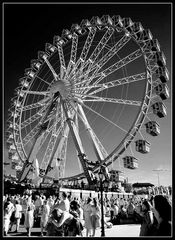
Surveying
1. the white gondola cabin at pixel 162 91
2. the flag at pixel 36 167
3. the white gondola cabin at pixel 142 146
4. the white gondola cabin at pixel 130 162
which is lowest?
the flag at pixel 36 167

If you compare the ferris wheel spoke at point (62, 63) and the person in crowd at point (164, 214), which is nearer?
the person in crowd at point (164, 214)

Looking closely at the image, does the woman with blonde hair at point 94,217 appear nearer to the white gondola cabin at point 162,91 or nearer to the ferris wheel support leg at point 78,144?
the ferris wheel support leg at point 78,144

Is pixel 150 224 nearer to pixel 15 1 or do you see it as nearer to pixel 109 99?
pixel 15 1

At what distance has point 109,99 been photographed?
21453 millimetres

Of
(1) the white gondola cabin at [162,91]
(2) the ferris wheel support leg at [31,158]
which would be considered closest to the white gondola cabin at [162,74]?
(1) the white gondola cabin at [162,91]

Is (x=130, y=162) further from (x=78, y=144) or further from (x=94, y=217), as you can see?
(x=94, y=217)

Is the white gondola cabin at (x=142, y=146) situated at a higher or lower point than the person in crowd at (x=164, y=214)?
higher

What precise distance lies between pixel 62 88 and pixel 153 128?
9455mm

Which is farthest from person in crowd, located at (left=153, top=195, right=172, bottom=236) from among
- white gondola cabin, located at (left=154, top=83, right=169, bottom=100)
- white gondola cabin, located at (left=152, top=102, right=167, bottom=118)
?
white gondola cabin, located at (left=154, top=83, right=169, bottom=100)

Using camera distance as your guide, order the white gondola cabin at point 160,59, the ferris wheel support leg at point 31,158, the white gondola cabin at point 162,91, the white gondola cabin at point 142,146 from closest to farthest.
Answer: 1. the white gondola cabin at point 142,146
2. the white gondola cabin at point 162,91
3. the white gondola cabin at point 160,59
4. the ferris wheel support leg at point 31,158

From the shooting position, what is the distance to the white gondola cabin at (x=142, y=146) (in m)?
20.0

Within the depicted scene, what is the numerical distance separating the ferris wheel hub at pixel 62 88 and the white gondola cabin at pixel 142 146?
8281mm

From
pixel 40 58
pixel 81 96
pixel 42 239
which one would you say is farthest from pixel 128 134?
pixel 42 239

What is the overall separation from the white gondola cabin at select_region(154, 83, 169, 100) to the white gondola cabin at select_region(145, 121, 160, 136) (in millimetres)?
2207
